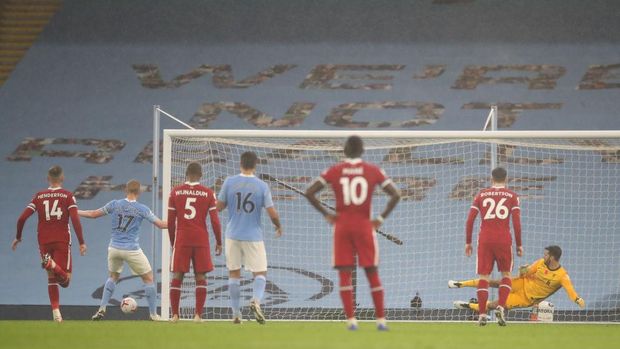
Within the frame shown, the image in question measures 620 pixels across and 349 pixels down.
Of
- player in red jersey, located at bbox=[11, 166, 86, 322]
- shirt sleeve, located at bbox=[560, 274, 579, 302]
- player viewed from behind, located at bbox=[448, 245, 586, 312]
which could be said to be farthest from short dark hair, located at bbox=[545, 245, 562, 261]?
player in red jersey, located at bbox=[11, 166, 86, 322]

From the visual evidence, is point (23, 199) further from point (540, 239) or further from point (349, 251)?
point (349, 251)

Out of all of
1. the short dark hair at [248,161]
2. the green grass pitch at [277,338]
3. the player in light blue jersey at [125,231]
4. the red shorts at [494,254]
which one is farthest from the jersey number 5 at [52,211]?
the red shorts at [494,254]

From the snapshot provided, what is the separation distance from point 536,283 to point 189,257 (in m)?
5.16

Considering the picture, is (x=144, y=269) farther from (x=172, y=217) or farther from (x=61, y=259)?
(x=172, y=217)

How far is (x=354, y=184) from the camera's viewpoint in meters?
8.63

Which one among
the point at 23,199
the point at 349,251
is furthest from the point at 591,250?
the point at 23,199

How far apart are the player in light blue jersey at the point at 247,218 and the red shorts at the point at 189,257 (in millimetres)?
295

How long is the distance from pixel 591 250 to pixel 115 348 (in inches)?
401

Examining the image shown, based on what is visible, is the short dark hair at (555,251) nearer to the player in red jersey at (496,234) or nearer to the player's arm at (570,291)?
the player's arm at (570,291)

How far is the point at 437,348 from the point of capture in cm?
729

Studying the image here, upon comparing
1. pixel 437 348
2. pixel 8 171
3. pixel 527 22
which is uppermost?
Answer: pixel 527 22

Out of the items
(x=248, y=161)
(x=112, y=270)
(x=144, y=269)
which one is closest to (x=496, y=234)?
(x=248, y=161)

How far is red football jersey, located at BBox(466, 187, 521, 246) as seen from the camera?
37.6ft

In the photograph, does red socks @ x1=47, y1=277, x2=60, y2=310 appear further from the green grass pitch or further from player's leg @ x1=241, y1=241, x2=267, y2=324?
player's leg @ x1=241, y1=241, x2=267, y2=324
